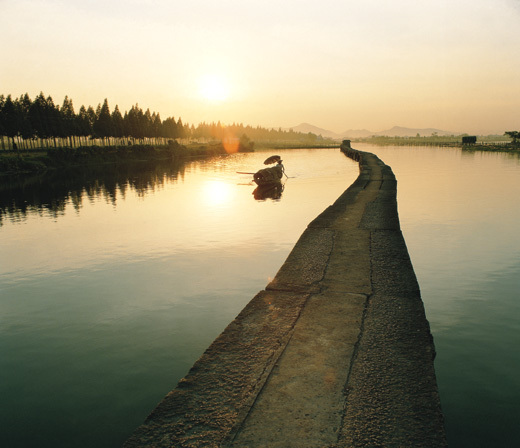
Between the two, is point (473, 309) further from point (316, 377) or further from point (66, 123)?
point (66, 123)

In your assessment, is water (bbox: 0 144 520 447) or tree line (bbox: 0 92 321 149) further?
tree line (bbox: 0 92 321 149)

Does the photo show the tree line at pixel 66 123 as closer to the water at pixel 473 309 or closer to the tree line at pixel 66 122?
the tree line at pixel 66 122

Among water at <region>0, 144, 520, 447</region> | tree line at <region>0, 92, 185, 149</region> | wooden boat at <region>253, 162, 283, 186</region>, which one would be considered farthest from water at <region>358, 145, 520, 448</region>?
tree line at <region>0, 92, 185, 149</region>

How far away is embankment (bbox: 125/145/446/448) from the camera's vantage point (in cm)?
356

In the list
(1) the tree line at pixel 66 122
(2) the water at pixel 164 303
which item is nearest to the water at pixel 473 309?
(2) the water at pixel 164 303

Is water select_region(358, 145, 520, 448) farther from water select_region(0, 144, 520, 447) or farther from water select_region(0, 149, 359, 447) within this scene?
water select_region(0, 149, 359, 447)

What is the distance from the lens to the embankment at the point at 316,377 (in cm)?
356

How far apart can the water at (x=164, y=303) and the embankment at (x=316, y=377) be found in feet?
4.03

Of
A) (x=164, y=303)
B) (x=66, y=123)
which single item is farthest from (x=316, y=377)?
(x=66, y=123)

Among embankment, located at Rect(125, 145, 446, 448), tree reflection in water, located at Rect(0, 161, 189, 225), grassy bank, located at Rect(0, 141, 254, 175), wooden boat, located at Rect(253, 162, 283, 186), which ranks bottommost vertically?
embankment, located at Rect(125, 145, 446, 448)

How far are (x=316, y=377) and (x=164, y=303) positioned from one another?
19.2 ft

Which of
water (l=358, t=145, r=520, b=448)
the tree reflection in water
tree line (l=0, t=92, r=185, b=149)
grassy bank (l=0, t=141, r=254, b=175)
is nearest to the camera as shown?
water (l=358, t=145, r=520, b=448)

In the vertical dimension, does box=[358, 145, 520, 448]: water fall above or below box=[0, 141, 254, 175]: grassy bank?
below

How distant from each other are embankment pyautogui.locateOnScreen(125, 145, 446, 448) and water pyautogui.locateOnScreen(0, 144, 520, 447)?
123 centimetres
